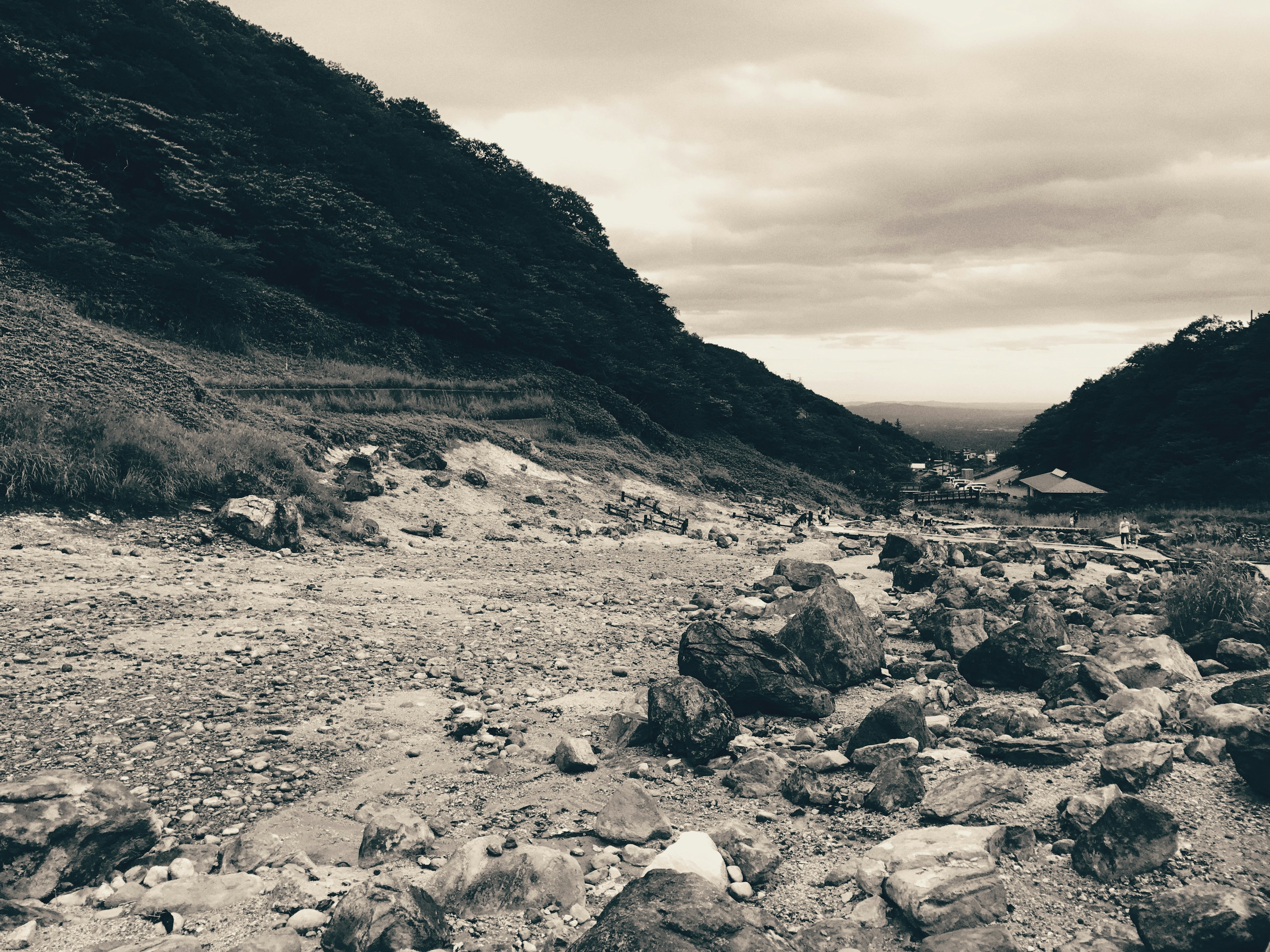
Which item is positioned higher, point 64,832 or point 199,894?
point 64,832

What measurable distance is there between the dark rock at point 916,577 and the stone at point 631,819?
25.4 ft

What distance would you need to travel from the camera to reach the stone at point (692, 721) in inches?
196

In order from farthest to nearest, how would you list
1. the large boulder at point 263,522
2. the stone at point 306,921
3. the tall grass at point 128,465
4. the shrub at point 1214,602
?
the large boulder at point 263,522, the tall grass at point 128,465, the shrub at point 1214,602, the stone at point 306,921

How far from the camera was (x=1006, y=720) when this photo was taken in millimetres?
5082

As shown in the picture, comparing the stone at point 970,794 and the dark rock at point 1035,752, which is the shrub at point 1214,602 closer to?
the dark rock at point 1035,752

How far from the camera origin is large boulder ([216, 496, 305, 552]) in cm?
1023

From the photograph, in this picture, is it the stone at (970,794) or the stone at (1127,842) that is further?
the stone at (970,794)

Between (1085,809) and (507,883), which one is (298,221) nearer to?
(507,883)

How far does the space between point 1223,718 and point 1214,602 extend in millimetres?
3848

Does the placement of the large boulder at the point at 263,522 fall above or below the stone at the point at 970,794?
above

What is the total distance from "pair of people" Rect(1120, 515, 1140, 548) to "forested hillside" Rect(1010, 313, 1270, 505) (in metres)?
15.1

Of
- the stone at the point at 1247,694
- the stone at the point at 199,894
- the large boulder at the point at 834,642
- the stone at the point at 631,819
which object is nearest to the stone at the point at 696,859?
the stone at the point at 631,819

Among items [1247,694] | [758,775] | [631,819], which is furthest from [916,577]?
[631,819]

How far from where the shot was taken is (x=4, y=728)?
4762 millimetres
